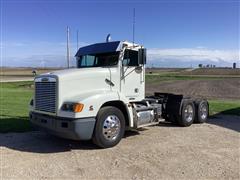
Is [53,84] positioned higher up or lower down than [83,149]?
higher up

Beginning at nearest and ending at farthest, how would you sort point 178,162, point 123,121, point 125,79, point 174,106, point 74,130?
point 178,162
point 74,130
point 123,121
point 125,79
point 174,106

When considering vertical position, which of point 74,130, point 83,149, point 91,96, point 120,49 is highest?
point 120,49

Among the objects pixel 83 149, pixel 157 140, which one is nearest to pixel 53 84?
pixel 83 149

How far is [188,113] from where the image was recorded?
1102 cm

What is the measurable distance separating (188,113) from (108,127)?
13.9ft

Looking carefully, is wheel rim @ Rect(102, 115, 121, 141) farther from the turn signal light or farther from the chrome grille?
the chrome grille

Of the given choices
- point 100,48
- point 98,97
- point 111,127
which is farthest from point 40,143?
point 100,48

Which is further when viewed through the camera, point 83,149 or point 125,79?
point 125,79

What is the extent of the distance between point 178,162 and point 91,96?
245cm

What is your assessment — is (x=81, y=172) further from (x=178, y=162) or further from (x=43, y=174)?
(x=178, y=162)

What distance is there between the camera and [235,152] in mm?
7305

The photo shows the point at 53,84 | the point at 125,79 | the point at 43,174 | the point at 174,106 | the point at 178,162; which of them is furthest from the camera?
the point at 174,106

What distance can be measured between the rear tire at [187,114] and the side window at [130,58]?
2.85 metres

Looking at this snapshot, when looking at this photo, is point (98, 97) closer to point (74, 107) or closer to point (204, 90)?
point (74, 107)
